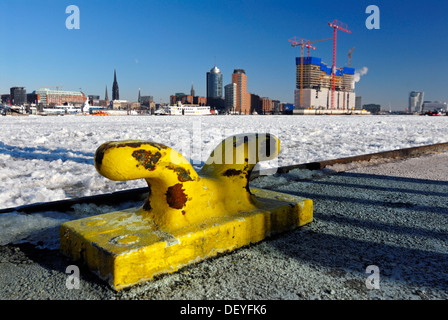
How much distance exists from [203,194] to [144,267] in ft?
1.51

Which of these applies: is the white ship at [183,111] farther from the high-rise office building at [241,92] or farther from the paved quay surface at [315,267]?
the paved quay surface at [315,267]

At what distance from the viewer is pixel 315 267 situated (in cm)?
141

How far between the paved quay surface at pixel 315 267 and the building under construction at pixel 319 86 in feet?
321

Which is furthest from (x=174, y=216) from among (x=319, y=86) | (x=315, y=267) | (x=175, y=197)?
(x=319, y=86)

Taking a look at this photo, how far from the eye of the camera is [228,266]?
141 centimetres

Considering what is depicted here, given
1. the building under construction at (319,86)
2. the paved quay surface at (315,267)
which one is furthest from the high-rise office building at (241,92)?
the paved quay surface at (315,267)

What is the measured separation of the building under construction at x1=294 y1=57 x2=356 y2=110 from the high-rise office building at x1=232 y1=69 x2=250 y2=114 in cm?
2633

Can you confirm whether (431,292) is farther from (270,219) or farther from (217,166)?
(217,166)

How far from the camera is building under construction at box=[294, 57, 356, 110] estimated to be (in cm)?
9862

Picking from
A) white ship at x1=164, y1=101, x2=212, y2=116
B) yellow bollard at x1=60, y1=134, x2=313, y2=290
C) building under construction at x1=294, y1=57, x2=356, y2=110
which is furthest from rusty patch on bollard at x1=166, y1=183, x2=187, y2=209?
building under construction at x1=294, y1=57, x2=356, y2=110

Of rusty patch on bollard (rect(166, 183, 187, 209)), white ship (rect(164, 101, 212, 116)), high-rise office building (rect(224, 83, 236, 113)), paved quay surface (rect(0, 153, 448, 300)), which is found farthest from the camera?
high-rise office building (rect(224, 83, 236, 113))

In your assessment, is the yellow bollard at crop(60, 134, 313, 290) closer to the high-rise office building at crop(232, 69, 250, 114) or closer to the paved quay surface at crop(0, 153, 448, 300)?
the paved quay surface at crop(0, 153, 448, 300)

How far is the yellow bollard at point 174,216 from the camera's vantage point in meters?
1.26

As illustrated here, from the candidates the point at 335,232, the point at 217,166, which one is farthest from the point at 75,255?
the point at 335,232
